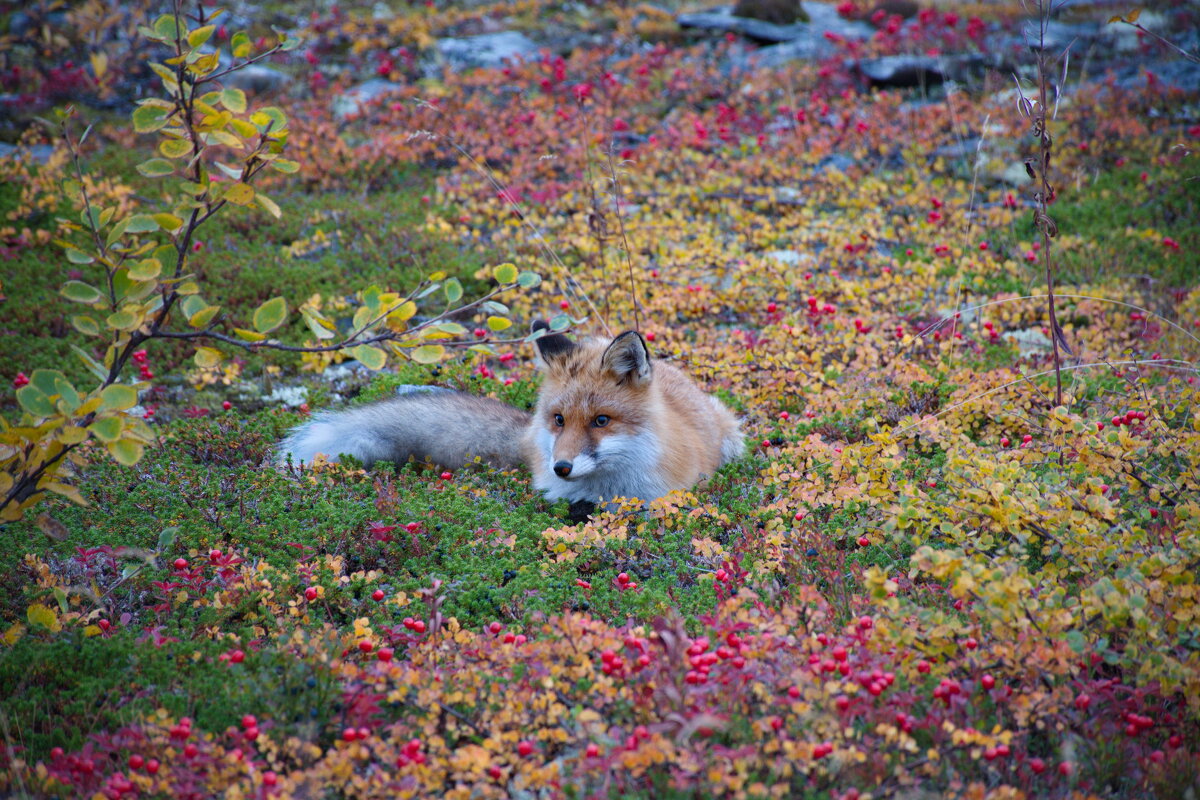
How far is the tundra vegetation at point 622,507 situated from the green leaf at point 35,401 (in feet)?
0.17

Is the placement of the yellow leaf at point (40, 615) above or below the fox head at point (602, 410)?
above

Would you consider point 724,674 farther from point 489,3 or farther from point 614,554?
point 489,3

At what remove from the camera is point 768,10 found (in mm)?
19516

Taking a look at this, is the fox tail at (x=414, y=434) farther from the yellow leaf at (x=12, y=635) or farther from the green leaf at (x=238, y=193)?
the green leaf at (x=238, y=193)

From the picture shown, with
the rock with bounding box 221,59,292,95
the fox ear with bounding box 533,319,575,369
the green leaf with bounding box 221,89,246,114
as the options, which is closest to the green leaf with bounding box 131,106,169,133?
the green leaf with bounding box 221,89,246,114

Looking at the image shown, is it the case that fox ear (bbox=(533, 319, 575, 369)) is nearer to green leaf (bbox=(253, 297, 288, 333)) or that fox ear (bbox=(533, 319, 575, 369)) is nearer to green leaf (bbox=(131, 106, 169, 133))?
green leaf (bbox=(253, 297, 288, 333))

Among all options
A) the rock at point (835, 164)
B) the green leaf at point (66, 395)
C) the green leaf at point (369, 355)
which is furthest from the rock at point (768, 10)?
the green leaf at point (66, 395)

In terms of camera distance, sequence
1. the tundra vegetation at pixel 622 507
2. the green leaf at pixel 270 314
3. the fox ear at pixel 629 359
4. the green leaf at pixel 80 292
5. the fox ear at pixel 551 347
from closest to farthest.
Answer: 1. the tundra vegetation at pixel 622 507
2. the green leaf at pixel 80 292
3. the green leaf at pixel 270 314
4. the fox ear at pixel 629 359
5. the fox ear at pixel 551 347

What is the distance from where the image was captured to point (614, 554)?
18.2ft

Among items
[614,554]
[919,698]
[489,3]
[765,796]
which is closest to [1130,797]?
[919,698]

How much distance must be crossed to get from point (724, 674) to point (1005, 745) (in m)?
1.19

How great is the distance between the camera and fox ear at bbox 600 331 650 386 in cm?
605

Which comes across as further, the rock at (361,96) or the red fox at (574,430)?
the rock at (361,96)

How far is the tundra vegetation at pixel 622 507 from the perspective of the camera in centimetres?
351
